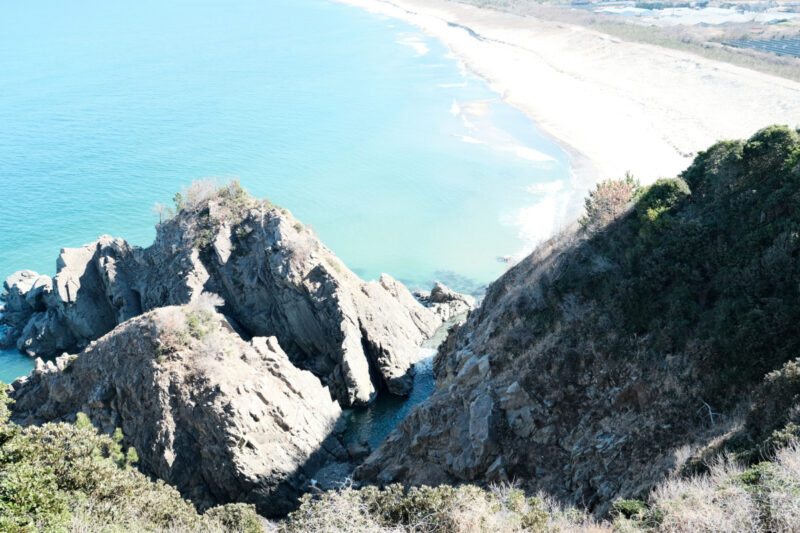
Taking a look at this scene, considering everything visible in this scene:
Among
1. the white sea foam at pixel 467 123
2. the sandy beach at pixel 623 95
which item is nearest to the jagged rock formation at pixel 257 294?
the sandy beach at pixel 623 95

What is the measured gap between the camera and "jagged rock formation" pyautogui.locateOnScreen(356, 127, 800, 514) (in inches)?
818

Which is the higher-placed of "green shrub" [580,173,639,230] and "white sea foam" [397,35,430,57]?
"white sea foam" [397,35,430,57]

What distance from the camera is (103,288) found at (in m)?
52.0

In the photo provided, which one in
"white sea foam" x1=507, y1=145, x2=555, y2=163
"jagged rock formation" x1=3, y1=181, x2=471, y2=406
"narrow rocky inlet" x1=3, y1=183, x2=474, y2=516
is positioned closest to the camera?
"narrow rocky inlet" x1=3, y1=183, x2=474, y2=516

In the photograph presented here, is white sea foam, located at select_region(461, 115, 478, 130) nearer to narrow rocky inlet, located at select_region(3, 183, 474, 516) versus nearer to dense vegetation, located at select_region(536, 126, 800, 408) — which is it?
narrow rocky inlet, located at select_region(3, 183, 474, 516)

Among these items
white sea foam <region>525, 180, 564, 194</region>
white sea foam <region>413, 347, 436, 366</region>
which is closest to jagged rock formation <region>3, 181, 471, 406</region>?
white sea foam <region>413, 347, 436, 366</region>

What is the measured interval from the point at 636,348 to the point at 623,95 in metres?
78.4

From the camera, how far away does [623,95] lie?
9250 cm

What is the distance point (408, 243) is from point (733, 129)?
40.7 meters

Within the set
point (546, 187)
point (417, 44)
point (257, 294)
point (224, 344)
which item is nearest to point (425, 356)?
point (257, 294)

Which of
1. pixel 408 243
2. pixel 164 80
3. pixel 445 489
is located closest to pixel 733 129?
pixel 408 243

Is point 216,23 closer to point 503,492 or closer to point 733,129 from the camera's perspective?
point 733,129

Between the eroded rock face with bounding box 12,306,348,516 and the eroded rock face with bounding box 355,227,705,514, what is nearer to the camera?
the eroded rock face with bounding box 355,227,705,514

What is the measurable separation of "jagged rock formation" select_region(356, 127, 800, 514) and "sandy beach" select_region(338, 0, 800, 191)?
38776 mm
